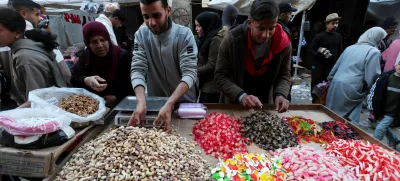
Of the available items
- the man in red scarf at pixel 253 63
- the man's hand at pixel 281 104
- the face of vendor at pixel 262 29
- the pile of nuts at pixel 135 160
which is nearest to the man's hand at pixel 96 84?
the pile of nuts at pixel 135 160

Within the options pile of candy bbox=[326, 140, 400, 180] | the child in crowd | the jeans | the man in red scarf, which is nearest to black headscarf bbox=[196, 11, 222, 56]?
the man in red scarf

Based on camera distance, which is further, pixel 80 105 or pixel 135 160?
pixel 80 105

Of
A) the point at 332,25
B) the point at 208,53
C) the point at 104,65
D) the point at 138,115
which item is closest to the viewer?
the point at 138,115

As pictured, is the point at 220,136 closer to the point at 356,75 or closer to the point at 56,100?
the point at 56,100

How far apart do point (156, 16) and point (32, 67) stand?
1092 mm

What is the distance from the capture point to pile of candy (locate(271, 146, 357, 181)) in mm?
1275

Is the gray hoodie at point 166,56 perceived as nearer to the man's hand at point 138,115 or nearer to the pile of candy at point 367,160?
the man's hand at point 138,115

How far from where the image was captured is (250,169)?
133 centimetres

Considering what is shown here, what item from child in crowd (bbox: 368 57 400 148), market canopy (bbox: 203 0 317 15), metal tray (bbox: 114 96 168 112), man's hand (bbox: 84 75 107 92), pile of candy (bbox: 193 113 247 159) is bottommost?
child in crowd (bbox: 368 57 400 148)

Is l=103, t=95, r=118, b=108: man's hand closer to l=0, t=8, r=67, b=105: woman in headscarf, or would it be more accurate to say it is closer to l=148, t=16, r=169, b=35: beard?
l=0, t=8, r=67, b=105: woman in headscarf

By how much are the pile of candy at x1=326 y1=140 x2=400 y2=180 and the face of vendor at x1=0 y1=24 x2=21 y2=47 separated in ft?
8.66

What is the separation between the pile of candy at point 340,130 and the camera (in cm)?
177

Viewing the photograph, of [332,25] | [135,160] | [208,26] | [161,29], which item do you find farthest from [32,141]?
[332,25]

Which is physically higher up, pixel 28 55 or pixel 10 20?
pixel 10 20
